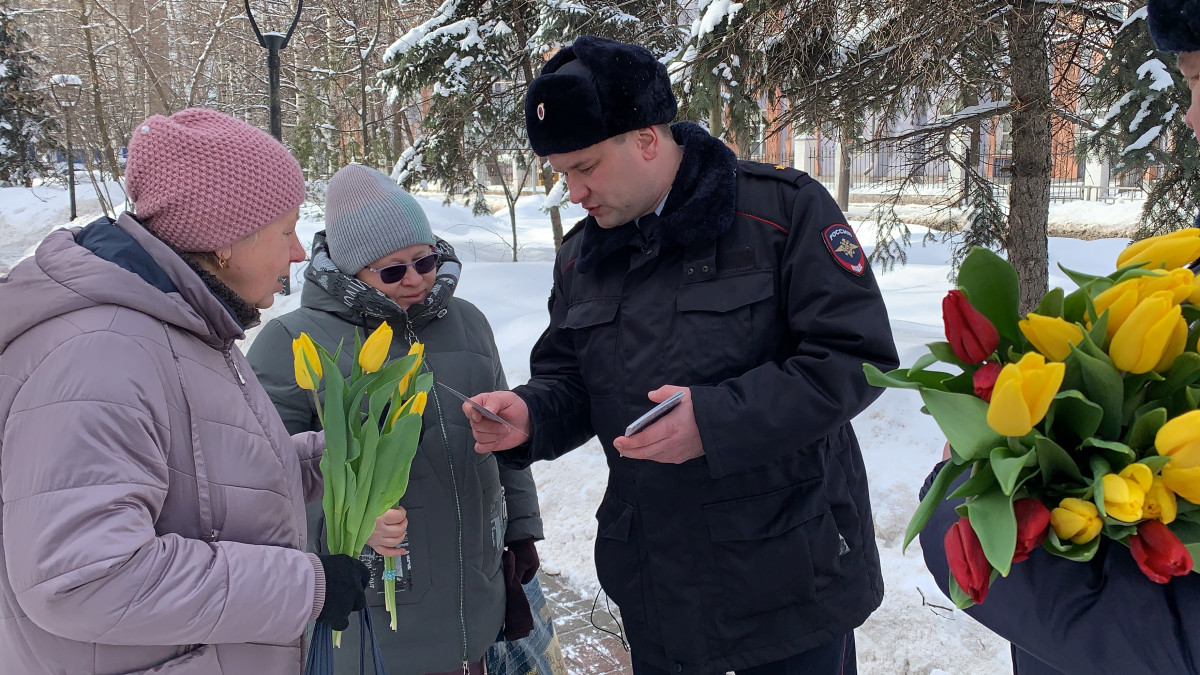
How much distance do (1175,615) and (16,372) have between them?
1712mm

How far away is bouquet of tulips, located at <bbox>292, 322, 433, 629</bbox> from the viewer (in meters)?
1.79

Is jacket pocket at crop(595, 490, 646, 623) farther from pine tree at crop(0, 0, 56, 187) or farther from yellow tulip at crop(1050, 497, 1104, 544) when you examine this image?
pine tree at crop(0, 0, 56, 187)

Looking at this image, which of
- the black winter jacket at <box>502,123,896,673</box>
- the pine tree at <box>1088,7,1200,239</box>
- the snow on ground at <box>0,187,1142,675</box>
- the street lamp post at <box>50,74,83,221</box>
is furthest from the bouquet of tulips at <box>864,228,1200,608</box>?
the street lamp post at <box>50,74,83,221</box>

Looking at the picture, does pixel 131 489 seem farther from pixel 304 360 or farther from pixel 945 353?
pixel 945 353

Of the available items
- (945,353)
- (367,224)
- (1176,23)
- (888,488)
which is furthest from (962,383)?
(888,488)

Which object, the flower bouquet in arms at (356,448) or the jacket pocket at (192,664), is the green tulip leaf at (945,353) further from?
the jacket pocket at (192,664)

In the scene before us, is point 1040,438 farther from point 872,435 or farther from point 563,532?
point 872,435

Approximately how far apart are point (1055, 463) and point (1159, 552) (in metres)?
0.15

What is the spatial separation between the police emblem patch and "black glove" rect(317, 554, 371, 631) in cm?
124

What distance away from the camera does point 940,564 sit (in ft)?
4.01

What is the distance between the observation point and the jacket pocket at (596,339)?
6.84ft

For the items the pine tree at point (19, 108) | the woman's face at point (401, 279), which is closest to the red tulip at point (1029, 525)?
the woman's face at point (401, 279)

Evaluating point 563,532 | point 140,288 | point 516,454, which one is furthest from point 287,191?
point 563,532

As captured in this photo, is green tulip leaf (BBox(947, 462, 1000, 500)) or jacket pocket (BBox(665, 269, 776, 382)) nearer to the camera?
green tulip leaf (BBox(947, 462, 1000, 500))
